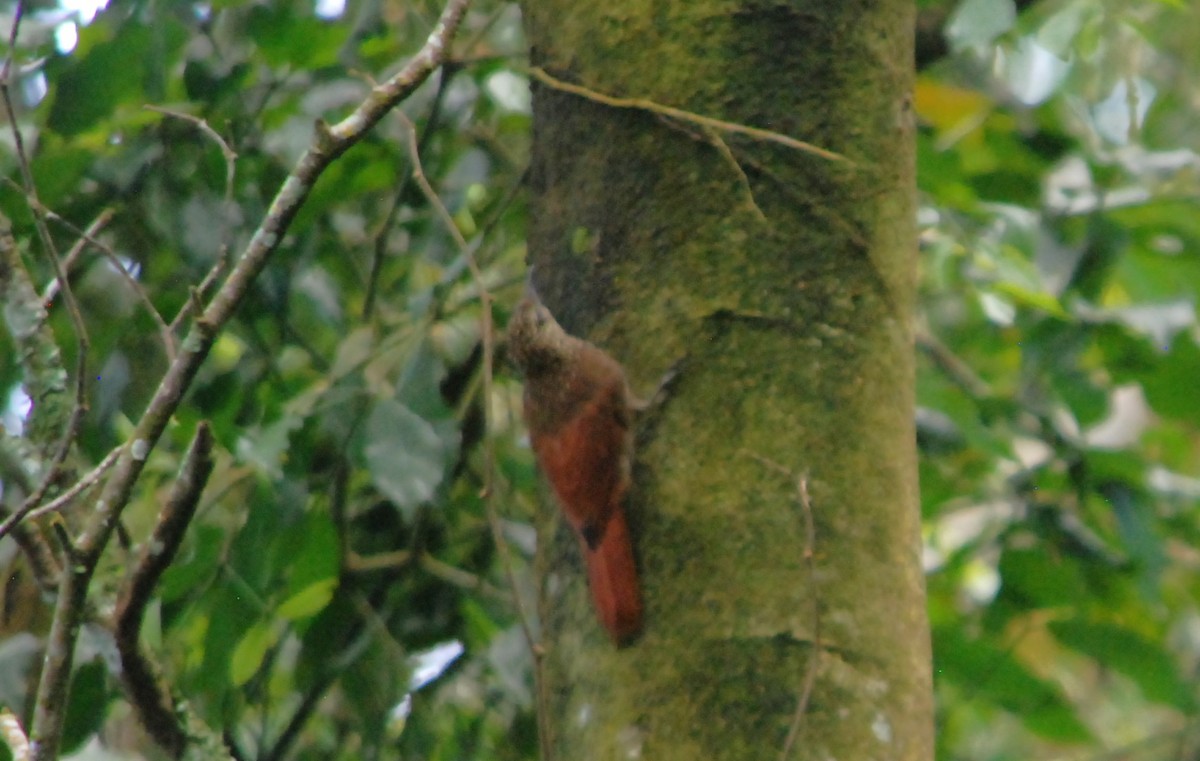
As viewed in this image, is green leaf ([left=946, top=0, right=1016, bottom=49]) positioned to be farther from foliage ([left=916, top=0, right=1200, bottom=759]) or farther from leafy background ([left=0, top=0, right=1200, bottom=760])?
foliage ([left=916, top=0, right=1200, bottom=759])

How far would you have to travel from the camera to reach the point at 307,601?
216 centimetres

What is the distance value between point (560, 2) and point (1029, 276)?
3.26ft

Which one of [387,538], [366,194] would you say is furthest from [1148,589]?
[366,194]

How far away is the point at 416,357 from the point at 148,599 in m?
0.78

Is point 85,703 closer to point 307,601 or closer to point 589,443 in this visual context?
point 307,601

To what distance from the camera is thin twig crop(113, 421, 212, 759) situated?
1.31 meters

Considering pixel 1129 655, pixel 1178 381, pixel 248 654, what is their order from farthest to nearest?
pixel 1129 655 → pixel 1178 381 → pixel 248 654

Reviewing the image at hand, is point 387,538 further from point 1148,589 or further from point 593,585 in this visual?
point 1148,589

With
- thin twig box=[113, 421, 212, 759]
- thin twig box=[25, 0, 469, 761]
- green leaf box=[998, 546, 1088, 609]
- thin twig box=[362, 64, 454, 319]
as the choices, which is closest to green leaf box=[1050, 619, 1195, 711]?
green leaf box=[998, 546, 1088, 609]

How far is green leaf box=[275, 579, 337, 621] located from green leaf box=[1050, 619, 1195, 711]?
4.67 feet

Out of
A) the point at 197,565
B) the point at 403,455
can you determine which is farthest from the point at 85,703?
the point at 403,455

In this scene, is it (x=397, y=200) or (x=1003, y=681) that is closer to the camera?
(x=397, y=200)

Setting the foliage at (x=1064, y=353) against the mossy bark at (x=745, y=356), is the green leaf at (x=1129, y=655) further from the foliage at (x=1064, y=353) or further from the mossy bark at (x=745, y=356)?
the mossy bark at (x=745, y=356)

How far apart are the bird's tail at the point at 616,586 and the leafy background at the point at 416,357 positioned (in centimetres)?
46
